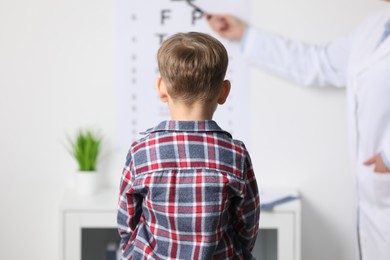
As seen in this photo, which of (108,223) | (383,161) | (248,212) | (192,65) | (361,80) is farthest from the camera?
(108,223)

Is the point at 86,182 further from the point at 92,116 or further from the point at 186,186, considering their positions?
the point at 186,186

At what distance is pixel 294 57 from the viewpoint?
2203mm

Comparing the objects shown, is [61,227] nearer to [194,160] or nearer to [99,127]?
[99,127]

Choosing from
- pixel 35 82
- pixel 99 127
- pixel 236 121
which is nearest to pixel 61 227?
pixel 99 127

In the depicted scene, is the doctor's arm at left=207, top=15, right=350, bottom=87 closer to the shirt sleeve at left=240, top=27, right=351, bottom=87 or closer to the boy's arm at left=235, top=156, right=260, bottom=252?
the shirt sleeve at left=240, top=27, right=351, bottom=87

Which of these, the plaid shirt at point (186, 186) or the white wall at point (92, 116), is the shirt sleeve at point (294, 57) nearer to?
the white wall at point (92, 116)

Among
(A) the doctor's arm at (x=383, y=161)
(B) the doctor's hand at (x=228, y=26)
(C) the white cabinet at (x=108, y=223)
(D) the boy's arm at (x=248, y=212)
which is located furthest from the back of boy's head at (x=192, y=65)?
(B) the doctor's hand at (x=228, y=26)

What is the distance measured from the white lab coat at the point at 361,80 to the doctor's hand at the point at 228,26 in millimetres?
29

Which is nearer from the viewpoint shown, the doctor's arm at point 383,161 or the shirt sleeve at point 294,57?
the doctor's arm at point 383,161

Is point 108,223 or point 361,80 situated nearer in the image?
point 361,80

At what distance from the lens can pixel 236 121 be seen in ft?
7.48

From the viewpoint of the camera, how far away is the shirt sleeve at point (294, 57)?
2184 mm

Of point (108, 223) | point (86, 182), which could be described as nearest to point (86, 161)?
point (86, 182)

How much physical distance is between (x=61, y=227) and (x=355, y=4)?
1275 millimetres
